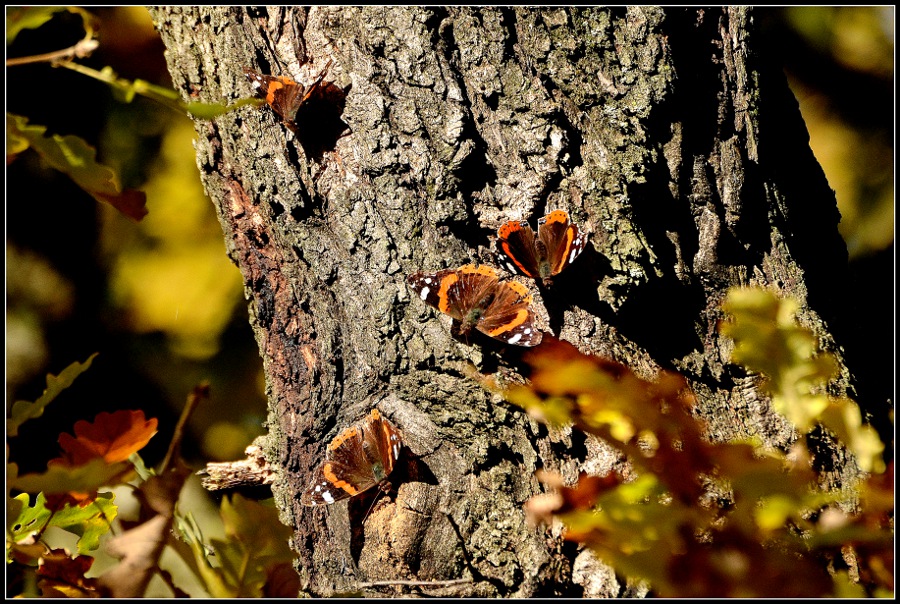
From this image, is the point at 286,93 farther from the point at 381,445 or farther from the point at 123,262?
the point at 123,262

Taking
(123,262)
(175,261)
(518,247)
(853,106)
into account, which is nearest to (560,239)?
(518,247)

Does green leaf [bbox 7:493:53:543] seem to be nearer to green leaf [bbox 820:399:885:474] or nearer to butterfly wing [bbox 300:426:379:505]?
butterfly wing [bbox 300:426:379:505]

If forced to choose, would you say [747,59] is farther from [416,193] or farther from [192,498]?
[192,498]

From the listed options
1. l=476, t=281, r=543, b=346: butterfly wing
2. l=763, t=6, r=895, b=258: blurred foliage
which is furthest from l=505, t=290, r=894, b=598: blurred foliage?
l=763, t=6, r=895, b=258: blurred foliage

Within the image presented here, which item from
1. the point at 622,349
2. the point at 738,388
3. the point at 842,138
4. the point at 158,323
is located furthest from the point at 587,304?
the point at 842,138

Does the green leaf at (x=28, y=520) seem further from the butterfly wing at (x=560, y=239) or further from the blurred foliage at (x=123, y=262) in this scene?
the blurred foliage at (x=123, y=262)

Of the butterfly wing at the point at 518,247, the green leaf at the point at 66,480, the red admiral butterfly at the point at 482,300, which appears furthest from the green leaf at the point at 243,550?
the butterfly wing at the point at 518,247
